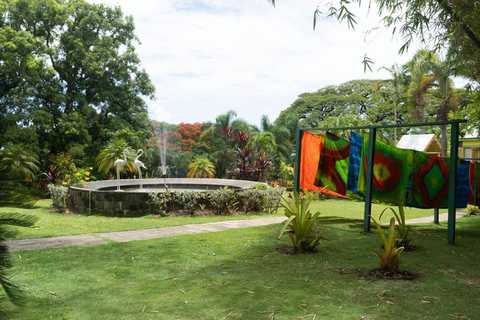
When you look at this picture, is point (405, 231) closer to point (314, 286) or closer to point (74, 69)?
point (314, 286)

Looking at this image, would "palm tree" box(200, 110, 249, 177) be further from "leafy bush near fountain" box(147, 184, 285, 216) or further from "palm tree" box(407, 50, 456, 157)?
"leafy bush near fountain" box(147, 184, 285, 216)

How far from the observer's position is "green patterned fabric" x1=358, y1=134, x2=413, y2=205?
657 cm

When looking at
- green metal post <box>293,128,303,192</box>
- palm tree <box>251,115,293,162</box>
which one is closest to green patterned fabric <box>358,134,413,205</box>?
green metal post <box>293,128,303,192</box>

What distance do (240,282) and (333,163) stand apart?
4285mm

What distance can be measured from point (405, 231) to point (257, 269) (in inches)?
84.8

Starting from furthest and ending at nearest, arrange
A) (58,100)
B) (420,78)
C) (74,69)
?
(420,78) → (74,69) → (58,100)

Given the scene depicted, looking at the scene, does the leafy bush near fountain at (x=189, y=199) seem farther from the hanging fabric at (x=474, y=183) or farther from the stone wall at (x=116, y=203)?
the hanging fabric at (x=474, y=183)

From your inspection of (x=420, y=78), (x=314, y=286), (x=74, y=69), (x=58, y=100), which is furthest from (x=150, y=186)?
(x=420, y=78)

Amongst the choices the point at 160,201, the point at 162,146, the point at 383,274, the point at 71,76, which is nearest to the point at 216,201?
the point at 160,201

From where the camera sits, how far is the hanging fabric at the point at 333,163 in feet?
24.2

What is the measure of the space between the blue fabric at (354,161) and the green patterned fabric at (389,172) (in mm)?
252

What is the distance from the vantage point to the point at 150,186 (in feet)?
47.3

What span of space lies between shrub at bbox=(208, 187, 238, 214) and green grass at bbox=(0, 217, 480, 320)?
134 inches

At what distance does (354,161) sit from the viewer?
7.07 m
